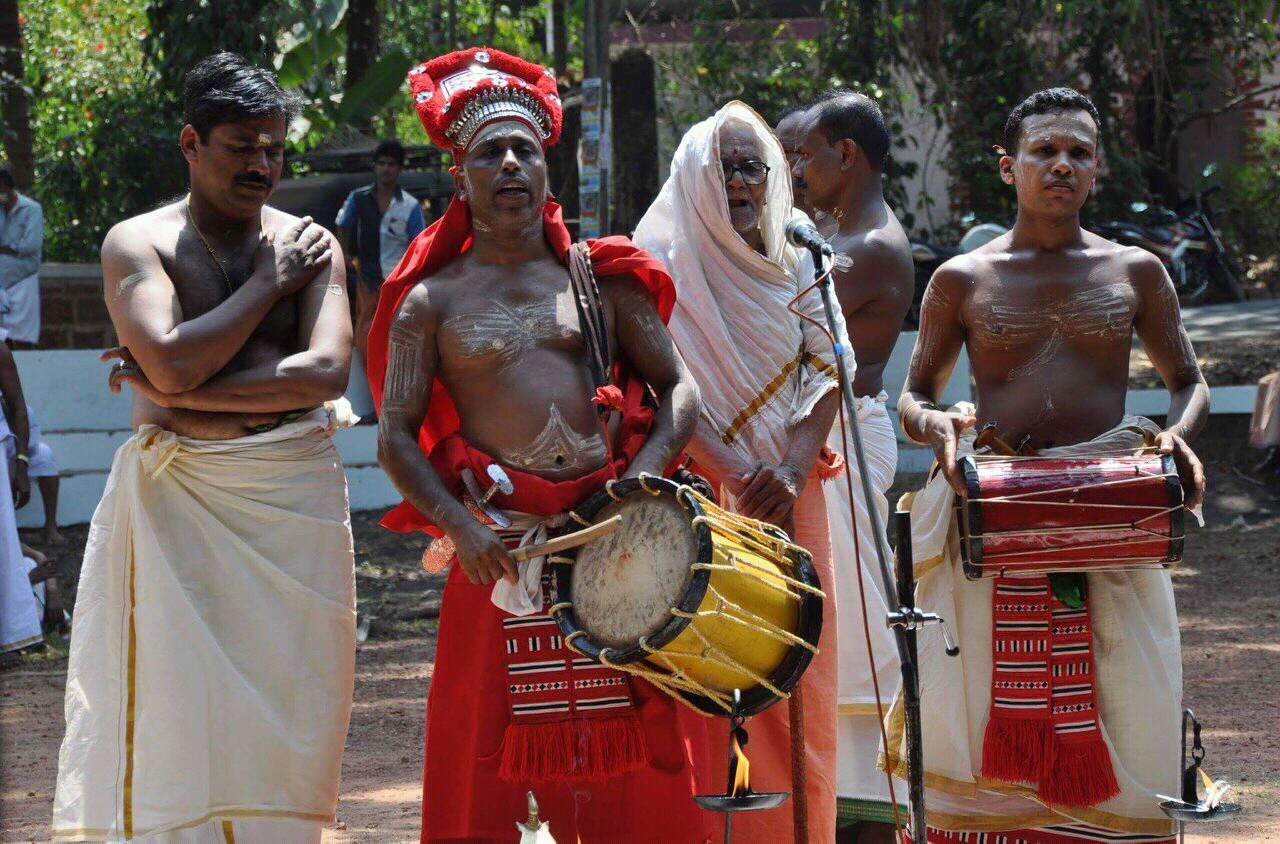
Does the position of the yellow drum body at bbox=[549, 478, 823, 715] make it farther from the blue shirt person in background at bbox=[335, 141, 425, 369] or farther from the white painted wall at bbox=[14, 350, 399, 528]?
the blue shirt person in background at bbox=[335, 141, 425, 369]

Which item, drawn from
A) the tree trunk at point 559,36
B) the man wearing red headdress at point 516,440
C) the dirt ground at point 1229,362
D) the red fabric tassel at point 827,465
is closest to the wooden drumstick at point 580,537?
the man wearing red headdress at point 516,440

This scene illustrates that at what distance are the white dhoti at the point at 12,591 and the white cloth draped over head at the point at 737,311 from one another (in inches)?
187

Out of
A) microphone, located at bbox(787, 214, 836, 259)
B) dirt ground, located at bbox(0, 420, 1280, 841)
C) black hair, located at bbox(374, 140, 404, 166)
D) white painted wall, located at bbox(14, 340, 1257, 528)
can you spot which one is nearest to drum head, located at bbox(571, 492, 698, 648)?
microphone, located at bbox(787, 214, 836, 259)

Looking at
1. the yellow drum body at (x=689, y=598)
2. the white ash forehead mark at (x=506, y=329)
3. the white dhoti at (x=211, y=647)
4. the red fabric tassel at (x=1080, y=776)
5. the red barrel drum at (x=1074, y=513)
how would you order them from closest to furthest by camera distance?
the yellow drum body at (x=689, y=598) < the white ash forehead mark at (x=506, y=329) < the red barrel drum at (x=1074, y=513) < the white dhoti at (x=211, y=647) < the red fabric tassel at (x=1080, y=776)

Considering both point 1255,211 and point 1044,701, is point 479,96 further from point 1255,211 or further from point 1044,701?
point 1255,211

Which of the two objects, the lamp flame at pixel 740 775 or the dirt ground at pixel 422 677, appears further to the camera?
the dirt ground at pixel 422 677

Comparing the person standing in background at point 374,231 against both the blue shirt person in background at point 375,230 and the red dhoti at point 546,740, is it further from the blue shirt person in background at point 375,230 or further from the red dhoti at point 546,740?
the red dhoti at point 546,740

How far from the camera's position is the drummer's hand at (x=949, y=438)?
441cm

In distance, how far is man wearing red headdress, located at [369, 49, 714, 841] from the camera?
406cm

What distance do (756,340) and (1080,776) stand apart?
1504 mm

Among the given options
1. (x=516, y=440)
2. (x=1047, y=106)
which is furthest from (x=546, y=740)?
(x=1047, y=106)

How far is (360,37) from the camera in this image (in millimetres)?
Answer: 16703

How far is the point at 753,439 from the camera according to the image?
478 centimetres

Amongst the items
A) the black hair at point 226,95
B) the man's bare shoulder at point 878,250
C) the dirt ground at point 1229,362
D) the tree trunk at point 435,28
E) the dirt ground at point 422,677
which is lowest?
the dirt ground at point 422,677
